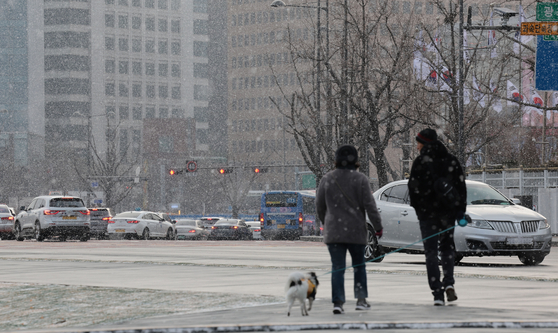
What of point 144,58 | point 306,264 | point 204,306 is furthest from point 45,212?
point 144,58

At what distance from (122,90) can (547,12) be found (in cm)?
13263

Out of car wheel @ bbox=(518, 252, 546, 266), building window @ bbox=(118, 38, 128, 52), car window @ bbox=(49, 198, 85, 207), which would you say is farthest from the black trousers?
building window @ bbox=(118, 38, 128, 52)

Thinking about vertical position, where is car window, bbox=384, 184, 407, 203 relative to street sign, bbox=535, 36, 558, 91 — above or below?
below

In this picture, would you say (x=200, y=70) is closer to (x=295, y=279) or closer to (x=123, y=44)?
(x=123, y=44)

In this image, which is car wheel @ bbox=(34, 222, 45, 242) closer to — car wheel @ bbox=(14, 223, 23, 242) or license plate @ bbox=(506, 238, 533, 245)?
car wheel @ bbox=(14, 223, 23, 242)

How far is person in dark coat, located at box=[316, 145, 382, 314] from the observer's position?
9062 millimetres

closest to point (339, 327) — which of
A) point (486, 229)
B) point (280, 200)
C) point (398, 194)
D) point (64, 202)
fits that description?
point (486, 229)

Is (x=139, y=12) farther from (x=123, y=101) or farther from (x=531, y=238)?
(x=531, y=238)

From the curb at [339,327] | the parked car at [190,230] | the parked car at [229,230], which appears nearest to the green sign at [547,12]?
the curb at [339,327]

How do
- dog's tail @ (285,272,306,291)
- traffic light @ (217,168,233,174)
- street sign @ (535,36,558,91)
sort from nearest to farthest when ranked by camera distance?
1. dog's tail @ (285,272,306,291)
2. street sign @ (535,36,558,91)
3. traffic light @ (217,168,233,174)

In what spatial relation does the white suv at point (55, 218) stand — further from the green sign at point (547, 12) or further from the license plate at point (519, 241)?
the license plate at point (519, 241)

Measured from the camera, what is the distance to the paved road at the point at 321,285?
28.1 feet

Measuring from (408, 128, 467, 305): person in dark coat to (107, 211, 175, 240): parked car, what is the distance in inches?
1458

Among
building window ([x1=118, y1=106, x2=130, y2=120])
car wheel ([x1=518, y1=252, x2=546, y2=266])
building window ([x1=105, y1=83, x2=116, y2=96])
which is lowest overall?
car wheel ([x1=518, y1=252, x2=546, y2=266])
